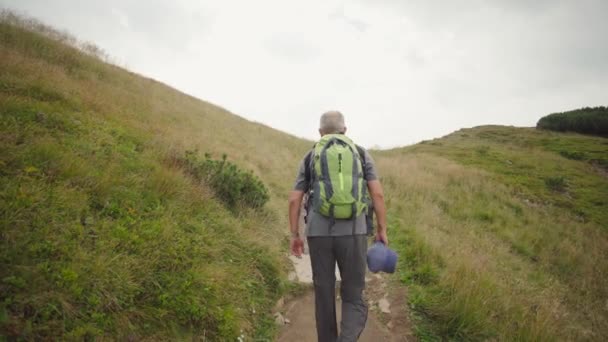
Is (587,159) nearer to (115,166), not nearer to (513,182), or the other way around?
(513,182)

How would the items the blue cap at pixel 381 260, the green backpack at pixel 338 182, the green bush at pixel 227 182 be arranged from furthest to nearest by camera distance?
the green bush at pixel 227 182 < the blue cap at pixel 381 260 < the green backpack at pixel 338 182

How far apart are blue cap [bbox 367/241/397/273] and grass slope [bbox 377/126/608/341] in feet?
5.19

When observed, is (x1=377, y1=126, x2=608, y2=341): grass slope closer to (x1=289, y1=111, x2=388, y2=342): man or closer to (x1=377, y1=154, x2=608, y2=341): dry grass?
(x1=377, y1=154, x2=608, y2=341): dry grass

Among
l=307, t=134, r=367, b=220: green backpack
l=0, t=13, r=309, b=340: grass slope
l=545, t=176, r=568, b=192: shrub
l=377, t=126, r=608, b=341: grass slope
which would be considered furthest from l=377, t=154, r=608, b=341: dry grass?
l=545, t=176, r=568, b=192: shrub

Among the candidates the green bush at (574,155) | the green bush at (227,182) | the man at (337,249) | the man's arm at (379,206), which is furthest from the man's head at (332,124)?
the green bush at (574,155)

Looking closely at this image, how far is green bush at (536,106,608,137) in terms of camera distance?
34844mm

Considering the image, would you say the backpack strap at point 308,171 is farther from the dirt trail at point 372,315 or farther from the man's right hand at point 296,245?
the dirt trail at point 372,315

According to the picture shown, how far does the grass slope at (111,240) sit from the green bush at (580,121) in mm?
49768

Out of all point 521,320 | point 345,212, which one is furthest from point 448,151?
point 345,212

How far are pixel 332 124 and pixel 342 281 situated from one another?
1812 mm

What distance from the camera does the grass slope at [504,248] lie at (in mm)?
3906

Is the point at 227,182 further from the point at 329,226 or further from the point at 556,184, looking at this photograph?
the point at 556,184

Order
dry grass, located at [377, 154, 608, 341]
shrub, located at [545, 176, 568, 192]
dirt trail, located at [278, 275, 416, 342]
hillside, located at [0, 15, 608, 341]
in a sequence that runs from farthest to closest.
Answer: shrub, located at [545, 176, 568, 192] < dry grass, located at [377, 154, 608, 341] < dirt trail, located at [278, 275, 416, 342] < hillside, located at [0, 15, 608, 341]

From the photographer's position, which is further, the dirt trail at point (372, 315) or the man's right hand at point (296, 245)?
the dirt trail at point (372, 315)
